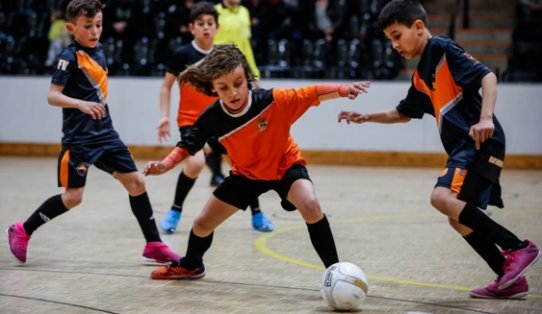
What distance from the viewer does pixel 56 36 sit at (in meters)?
15.9

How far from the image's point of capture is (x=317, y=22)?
1551cm

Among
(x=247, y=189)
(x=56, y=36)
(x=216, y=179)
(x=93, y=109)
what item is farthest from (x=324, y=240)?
(x=56, y=36)

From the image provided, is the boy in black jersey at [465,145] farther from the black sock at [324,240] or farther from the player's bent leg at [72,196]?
the player's bent leg at [72,196]

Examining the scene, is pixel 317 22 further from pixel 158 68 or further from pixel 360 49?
pixel 158 68

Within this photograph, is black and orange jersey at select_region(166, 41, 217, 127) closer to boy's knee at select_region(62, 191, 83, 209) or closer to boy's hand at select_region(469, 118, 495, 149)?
boy's knee at select_region(62, 191, 83, 209)

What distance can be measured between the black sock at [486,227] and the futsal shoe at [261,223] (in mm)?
2989

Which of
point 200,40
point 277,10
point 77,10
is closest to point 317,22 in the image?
point 277,10

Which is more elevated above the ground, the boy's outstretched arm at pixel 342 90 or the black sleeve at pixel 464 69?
the black sleeve at pixel 464 69

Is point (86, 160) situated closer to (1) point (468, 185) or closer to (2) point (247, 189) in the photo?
(2) point (247, 189)

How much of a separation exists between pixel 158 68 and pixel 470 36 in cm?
523

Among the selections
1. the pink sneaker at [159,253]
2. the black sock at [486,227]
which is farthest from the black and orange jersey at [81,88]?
the black sock at [486,227]

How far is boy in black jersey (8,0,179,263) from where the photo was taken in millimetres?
6422

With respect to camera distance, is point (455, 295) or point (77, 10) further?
point (77, 10)

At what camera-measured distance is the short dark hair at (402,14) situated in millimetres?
5332
